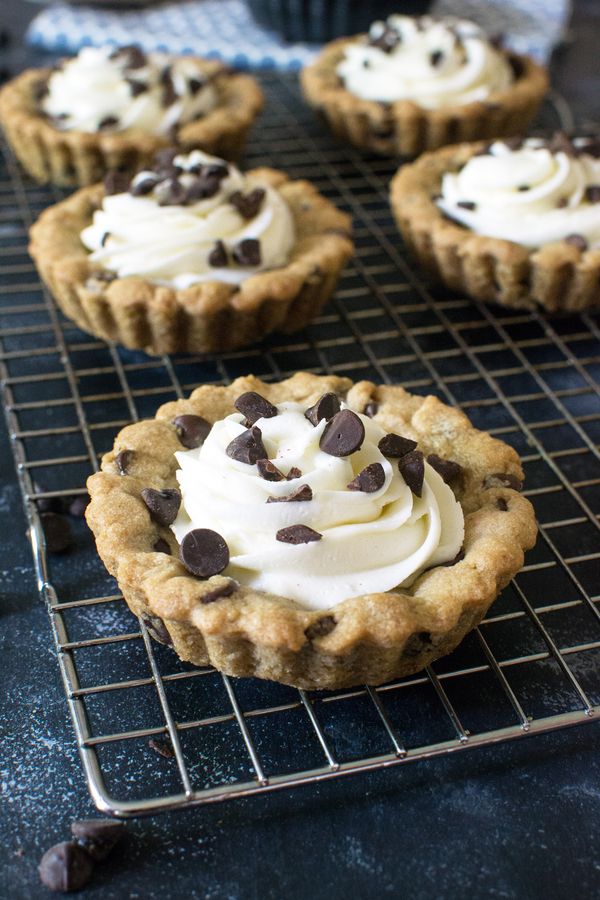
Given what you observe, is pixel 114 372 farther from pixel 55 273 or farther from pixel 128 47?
pixel 128 47

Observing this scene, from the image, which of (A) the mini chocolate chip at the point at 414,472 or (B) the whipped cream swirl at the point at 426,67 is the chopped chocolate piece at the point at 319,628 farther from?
(B) the whipped cream swirl at the point at 426,67

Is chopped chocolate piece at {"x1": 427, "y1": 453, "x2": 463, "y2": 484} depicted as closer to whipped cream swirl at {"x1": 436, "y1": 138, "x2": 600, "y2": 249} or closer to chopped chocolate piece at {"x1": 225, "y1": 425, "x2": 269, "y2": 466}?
chopped chocolate piece at {"x1": 225, "y1": 425, "x2": 269, "y2": 466}

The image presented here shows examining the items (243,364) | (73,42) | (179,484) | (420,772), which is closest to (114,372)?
(243,364)

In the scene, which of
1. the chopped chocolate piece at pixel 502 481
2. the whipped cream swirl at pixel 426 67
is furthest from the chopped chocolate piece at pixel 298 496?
the whipped cream swirl at pixel 426 67

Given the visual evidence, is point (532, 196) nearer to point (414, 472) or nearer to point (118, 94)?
point (414, 472)

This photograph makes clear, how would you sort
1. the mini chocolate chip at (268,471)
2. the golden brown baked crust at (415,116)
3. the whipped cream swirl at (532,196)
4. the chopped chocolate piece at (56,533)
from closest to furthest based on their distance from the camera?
the mini chocolate chip at (268,471) < the chopped chocolate piece at (56,533) < the whipped cream swirl at (532,196) < the golden brown baked crust at (415,116)

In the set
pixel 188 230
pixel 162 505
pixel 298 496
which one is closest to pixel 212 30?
pixel 188 230
